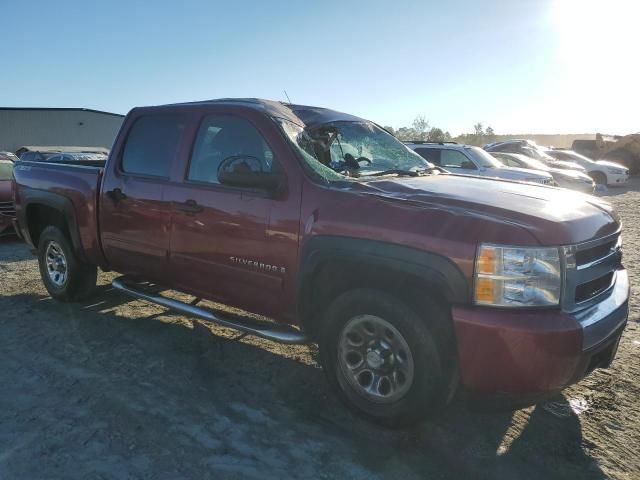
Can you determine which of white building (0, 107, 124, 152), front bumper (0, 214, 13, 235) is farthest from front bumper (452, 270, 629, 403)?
white building (0, 107, 124, 152)

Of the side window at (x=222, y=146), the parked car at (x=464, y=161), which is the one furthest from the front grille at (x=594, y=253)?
the parked car at (x=464, y=161)

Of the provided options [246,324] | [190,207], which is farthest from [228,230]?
[246,324]

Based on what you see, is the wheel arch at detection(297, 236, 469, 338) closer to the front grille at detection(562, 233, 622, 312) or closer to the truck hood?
the truck hood

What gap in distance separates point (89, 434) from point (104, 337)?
168 cm

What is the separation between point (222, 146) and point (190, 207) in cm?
53

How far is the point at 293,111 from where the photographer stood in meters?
4.15

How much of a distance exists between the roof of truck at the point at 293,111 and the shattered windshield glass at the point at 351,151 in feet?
0.26

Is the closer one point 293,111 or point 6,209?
point 293,111

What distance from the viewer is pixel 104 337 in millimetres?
4609

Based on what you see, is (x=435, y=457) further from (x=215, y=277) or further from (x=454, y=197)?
(x=215, y=277)

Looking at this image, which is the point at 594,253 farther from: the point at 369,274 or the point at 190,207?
the point at 190,207

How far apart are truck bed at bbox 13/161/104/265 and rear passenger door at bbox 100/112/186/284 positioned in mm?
159

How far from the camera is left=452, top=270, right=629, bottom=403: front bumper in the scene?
8.47ft

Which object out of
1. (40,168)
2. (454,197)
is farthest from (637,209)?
(40,168)
